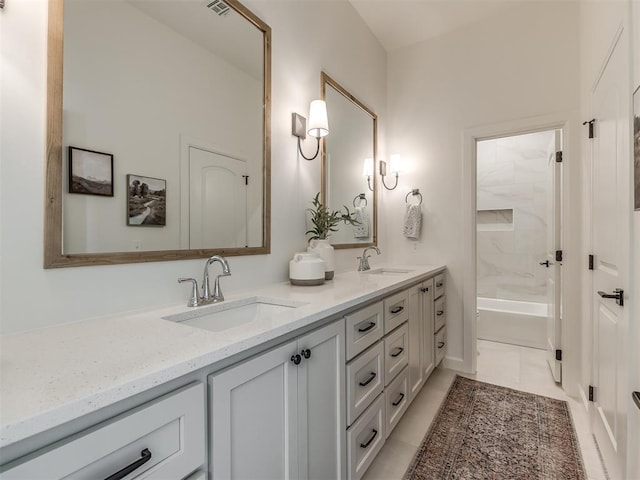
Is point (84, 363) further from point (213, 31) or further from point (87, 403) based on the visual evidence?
point (213, 31)

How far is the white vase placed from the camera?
1.87m

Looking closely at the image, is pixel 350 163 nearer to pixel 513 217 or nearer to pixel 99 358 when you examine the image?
pixel 99 358

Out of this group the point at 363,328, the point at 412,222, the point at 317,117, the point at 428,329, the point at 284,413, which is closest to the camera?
the point at 284,413

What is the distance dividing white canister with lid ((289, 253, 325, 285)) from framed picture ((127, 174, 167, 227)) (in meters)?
0.68

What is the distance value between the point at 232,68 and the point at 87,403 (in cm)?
150

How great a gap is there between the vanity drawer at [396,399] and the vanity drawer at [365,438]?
0.21 feet

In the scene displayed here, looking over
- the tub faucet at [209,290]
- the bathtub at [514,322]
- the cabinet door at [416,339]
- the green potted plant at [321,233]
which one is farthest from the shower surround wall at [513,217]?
the tub faucet at [209,290]

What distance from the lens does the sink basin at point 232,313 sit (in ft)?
3.89

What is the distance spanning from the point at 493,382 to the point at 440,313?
25.7 inches

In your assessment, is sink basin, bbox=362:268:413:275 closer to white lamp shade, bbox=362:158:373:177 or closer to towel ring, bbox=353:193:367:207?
towel ring, bbox=353:193:367:207

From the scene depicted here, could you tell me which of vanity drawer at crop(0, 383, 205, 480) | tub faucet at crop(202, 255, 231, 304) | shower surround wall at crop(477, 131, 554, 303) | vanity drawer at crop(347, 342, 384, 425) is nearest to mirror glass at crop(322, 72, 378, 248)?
vanity drawer at crop(347, 342, 384, 425)

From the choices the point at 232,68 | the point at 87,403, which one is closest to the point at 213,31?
the point at 232,68

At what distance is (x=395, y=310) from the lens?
5.79 feet

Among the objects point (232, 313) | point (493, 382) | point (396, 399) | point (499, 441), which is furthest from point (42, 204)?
point (493, 382)
